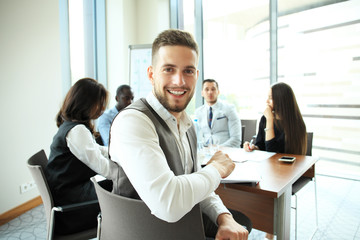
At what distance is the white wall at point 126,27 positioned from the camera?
15.0 ft

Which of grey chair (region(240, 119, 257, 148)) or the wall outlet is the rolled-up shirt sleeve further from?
the wall outlet

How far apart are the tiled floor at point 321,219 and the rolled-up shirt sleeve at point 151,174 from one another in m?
1.66

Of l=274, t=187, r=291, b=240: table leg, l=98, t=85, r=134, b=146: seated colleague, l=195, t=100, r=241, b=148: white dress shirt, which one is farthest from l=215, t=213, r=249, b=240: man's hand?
l=98, t=85, r=134, b=146: seated colleague

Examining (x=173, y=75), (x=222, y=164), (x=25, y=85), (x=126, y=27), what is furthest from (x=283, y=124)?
(x=126, y=27)

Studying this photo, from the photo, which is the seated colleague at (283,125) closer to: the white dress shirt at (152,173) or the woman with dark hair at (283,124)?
the woman with dark hair at (283,124)

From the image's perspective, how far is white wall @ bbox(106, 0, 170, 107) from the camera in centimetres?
457

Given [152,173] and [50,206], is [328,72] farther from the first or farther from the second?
[50,206]

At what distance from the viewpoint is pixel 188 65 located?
1163 mm

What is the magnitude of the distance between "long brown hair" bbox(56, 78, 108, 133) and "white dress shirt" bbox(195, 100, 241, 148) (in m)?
1.60

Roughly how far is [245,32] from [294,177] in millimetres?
3363

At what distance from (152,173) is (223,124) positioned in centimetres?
252

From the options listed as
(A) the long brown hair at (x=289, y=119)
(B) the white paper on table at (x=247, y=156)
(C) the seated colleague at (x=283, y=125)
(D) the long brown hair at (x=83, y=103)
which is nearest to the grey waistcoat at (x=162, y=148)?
(D) the long brown hair at (x=83, y=103)

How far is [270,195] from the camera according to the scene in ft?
4.29

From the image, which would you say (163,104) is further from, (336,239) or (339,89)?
(339,89)
